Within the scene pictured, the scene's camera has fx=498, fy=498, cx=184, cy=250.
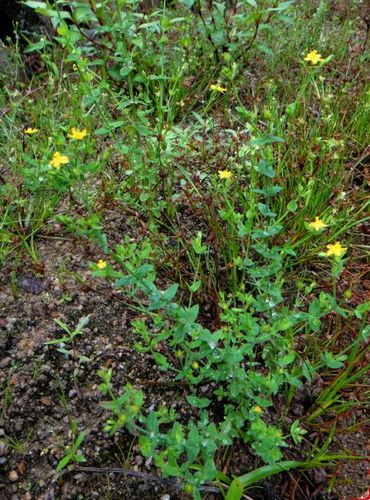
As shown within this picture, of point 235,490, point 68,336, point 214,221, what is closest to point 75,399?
point 68,336

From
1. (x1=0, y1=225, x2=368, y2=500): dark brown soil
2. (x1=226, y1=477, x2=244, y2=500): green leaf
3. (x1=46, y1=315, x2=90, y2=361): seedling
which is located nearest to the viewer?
(x1=226, y1=477, x2=244, y2=500): green leaf

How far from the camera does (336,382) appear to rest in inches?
66.4

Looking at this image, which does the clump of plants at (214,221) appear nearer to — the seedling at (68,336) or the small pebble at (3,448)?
the seedling at (68,336)

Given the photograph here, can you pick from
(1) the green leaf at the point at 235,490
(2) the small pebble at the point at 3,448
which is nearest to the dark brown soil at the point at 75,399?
(2) the small pebble at the point at 3,448

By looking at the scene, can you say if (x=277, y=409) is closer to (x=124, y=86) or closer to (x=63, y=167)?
(x=63, y=167)

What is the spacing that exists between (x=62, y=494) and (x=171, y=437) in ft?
1.48

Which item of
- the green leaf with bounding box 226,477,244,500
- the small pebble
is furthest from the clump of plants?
the small pebble

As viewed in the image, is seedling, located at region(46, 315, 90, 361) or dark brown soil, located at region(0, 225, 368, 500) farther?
seedling, located at region(46, 315, 90, 361)

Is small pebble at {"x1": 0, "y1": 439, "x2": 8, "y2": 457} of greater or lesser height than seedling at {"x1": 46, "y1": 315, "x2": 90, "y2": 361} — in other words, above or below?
below

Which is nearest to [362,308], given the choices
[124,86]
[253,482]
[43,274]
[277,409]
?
[277,409]

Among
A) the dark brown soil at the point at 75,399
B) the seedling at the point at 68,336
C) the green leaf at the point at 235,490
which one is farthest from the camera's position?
the seedling at the point at 68,336

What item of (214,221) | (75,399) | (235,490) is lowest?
(235,490)

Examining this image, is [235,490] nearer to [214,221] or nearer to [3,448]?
[3,448]

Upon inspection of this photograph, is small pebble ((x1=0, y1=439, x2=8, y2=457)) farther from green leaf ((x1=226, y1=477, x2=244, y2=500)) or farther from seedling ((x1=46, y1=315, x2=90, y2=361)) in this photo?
green leaf ((x1=226, y1=477, x2=244, y2=500))
